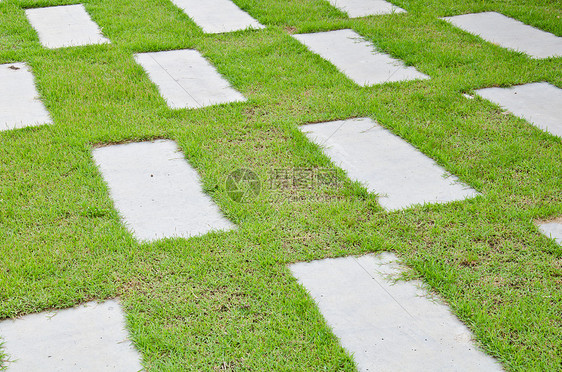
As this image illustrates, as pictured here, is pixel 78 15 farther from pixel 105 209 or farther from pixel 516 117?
pixel 516 117

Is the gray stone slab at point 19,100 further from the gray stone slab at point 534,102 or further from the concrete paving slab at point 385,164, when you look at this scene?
the gray stone slab at point 534,102

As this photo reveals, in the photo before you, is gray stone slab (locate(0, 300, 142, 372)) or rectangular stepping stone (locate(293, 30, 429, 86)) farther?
rectangular stepping stone (locate(293, 30, 429, 86))

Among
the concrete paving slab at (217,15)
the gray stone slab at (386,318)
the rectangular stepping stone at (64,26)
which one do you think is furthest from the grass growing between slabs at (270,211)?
the concrete paving slab at (217,15)

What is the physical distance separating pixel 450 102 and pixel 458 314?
82.3 inches

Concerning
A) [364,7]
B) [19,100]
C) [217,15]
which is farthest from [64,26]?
[364,7]

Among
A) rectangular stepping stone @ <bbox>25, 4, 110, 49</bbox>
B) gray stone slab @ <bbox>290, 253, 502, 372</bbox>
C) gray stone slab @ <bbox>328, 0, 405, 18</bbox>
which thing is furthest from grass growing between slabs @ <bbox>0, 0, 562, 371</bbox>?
gray stone slab @ <bbox>328, 0, 405, 18</bbox>

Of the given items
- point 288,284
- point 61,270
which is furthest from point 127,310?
point 288,284

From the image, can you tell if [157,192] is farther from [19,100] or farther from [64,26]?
[64,26]

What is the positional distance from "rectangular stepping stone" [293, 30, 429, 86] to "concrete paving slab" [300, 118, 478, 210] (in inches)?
30.8

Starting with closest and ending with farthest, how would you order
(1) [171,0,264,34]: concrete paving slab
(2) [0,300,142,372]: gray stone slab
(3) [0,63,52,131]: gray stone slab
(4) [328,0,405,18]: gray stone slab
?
(2) [0,300,142,372]: gray stone slab < (3) [0,63,52,131]: gray stone slab < (1) [171,0,264,34]: concrete paving slab < (4) [328,0,405,18]: gray stone slab

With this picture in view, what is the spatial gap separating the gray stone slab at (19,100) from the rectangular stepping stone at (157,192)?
68cm

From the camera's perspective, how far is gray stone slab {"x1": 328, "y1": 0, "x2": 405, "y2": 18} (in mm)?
5871

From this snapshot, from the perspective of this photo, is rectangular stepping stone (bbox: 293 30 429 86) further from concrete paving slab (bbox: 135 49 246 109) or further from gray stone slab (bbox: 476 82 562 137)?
concrete paving slab (bbox: 135 49 246 109)

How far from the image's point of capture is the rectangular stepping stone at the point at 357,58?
4547 mm
